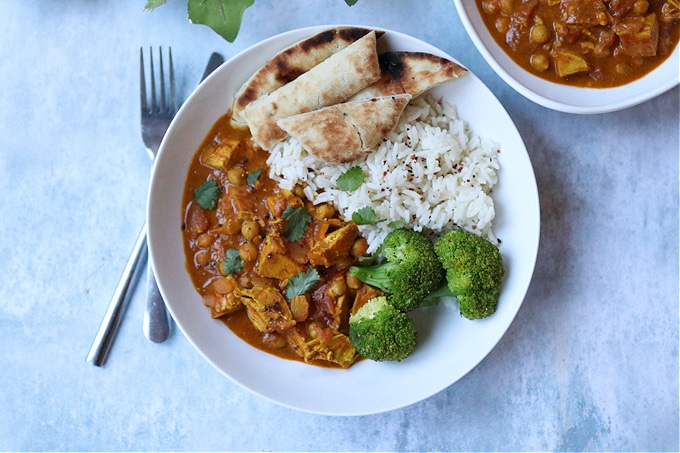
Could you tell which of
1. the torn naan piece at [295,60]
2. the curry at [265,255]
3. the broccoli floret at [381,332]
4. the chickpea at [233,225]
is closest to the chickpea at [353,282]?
the curry at [265,255]

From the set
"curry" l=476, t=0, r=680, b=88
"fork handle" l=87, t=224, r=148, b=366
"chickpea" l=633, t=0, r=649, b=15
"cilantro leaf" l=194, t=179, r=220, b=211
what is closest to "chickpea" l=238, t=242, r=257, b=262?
"cilantro leaf" l=194, t=179, r=220, b=211

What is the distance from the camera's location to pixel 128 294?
12.1ft

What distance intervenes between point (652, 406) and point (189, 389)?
113 inches

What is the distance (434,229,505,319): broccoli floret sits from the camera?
3195 millimetres

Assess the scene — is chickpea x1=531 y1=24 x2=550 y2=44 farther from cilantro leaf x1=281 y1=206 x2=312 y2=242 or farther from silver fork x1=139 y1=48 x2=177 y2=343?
silver fork x1=139 y1=48 x2=177 y2=343

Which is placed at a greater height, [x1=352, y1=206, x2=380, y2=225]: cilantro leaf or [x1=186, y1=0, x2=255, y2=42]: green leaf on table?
[x1=186, y1=0, x2=255, y2=42]: green leaf on table

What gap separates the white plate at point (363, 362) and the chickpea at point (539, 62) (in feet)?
0.91

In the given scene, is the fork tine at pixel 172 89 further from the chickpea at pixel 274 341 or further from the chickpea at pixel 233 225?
the chickpea at pixel 274 341

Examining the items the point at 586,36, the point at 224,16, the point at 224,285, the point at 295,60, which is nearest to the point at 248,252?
the point at 224,285

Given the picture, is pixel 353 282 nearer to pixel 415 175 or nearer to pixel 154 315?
pixel 415 175

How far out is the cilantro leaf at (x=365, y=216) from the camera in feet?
11.0

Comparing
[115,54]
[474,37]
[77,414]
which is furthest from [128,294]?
[474,37]

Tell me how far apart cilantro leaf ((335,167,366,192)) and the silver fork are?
3.62ft

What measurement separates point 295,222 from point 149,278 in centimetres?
98
